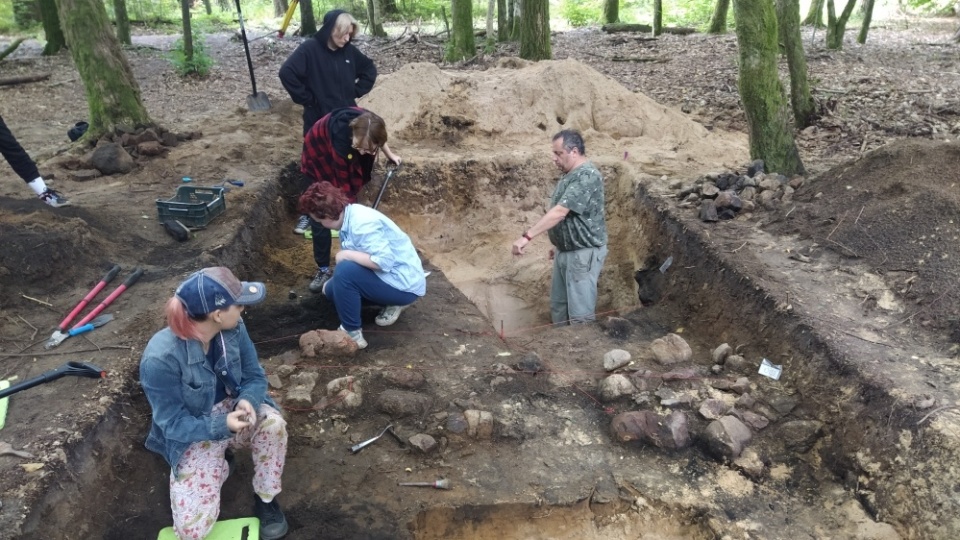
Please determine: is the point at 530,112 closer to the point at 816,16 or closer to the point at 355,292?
the point at 355,292

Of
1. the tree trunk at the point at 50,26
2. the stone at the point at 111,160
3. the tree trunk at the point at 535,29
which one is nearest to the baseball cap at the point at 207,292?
the stone at the point at 111,160

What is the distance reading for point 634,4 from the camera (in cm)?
2386

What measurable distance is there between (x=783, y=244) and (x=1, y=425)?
5544 mm

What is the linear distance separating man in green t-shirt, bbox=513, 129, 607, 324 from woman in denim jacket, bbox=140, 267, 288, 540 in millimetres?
2366

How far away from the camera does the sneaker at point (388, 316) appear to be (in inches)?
191

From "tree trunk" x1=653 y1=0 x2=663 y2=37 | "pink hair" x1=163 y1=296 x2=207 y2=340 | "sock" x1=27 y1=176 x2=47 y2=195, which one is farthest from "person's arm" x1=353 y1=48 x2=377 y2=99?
"tree trunk" x1=653 y1=0 x2=663 y2=37

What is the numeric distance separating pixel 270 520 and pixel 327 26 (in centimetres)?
410

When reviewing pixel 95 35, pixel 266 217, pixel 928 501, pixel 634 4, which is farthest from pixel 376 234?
pixel 634 4

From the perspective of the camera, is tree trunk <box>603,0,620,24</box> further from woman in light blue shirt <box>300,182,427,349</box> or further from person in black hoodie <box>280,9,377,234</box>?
woman in light blue shirt <box>300,182,427,349</box>

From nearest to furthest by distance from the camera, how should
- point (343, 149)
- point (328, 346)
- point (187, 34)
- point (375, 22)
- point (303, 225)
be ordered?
point (328, 346)
point (343, 149)
point (303, 225)
point (187, 34)
point (375, 22)

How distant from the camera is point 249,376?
2973mm

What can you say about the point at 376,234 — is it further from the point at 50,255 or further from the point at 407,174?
the point at 407,174

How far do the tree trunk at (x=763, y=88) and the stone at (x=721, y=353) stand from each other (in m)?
3.09

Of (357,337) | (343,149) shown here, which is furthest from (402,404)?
(343,149)
